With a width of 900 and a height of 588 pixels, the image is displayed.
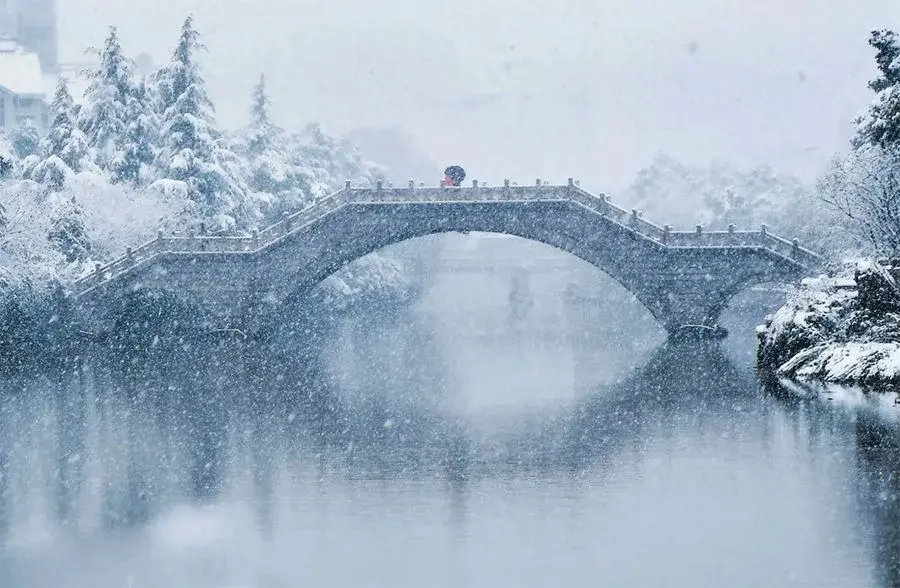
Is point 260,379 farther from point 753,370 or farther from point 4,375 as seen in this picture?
point 753,370

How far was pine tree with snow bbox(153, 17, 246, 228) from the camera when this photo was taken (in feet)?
156

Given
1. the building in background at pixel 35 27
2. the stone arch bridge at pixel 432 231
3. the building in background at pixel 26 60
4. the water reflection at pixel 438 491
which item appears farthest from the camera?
the building in background at pixel 35 27

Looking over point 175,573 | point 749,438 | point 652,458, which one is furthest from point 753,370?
point 175,573

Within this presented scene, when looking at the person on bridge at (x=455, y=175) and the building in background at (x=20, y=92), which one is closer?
the person on bridge at (x=455, y=175)

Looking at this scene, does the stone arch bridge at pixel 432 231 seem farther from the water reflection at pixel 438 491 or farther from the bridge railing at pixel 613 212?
the water reflection at pixel 438 491

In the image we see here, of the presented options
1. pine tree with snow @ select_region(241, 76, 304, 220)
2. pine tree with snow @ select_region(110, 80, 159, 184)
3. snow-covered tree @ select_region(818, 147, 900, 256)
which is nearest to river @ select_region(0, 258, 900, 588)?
snow-covered tree @ select_region(818, 147, 900, 256)

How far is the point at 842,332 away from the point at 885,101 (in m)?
7.05

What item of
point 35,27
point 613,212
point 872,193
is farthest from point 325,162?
point 35,27

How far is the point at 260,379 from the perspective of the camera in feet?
106

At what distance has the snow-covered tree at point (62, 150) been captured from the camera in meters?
44.7

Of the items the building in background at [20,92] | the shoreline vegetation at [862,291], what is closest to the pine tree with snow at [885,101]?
the shoreline vegetation at [862,291]

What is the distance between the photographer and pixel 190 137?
48.1 metres

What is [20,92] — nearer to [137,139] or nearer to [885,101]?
[137,139]

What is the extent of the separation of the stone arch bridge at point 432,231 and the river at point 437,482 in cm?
1037
